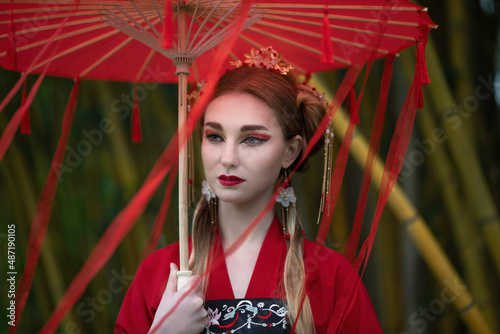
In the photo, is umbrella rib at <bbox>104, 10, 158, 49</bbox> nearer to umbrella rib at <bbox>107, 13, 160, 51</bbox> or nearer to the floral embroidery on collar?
umbrella rib at <bbox>107, 13, 160, 51</bbox>

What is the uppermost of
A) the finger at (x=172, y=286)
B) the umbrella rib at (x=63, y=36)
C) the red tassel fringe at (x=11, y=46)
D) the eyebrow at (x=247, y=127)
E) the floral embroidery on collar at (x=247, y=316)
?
the umbrella rib at (x=63, y=36)

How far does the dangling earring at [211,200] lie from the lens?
5.06 ft

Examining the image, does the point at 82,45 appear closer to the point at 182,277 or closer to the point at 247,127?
the point at 247,127

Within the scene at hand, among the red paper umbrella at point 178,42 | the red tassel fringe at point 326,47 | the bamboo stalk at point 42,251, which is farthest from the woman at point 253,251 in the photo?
the bamboo stalk at point 42,251

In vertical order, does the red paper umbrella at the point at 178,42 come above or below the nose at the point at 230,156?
above

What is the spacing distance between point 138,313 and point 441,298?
48.3 inches

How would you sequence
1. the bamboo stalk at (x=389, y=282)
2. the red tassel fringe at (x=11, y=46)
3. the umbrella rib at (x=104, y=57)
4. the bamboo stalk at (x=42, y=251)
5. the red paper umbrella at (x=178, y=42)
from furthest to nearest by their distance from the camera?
the bamboo stalk at (x=42, y=251) → the bamboo stalk at (x=389, y=282) → the umbrella rib at (x=104, y=57) → the red tassel fringe at (x=11, y=46) → the red paper umbrella at (x=178, y=42)

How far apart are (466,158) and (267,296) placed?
1.06m

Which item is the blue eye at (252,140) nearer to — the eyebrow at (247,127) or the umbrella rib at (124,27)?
the eyebrow at (247,127)

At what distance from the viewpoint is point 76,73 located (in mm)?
1787

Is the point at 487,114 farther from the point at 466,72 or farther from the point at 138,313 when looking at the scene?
the point at 138,313

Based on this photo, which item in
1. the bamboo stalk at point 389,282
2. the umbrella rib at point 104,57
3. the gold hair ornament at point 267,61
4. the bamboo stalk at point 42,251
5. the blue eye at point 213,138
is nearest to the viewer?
the blue eye at point 213,138

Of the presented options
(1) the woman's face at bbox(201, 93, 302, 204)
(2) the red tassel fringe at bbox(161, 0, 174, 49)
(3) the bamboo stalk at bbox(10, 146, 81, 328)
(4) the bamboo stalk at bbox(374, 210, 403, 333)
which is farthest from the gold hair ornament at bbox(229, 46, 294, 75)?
(3) the bamboo stalk at bbox(10, 146, 81, 328)

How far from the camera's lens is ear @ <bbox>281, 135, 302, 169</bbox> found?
154cm
